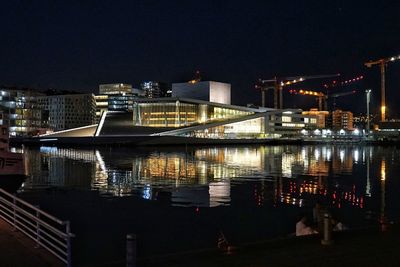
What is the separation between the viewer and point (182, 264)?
8328 mm

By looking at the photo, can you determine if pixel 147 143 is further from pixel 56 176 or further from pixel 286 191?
pixel 286 191

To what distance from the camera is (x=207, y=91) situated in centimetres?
13925

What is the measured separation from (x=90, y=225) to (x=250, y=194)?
9.73 meters

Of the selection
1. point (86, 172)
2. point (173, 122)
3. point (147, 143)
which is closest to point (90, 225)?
point (86, 172)

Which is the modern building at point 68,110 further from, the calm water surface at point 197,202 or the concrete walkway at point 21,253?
the concrete walkway at point 21,253

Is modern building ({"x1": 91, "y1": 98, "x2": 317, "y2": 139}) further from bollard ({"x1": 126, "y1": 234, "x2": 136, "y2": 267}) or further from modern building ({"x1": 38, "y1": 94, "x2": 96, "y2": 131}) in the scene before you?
bollard ({"x1": 126, "y1": 234, "x2": 136, "y2": 267})

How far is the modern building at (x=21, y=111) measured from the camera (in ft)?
425

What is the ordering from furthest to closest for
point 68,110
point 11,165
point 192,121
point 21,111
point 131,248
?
point 68,110
point 21,111
point 192,121
point 11,165
point 131,248

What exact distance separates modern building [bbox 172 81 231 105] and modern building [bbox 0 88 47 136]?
4223 centimetres

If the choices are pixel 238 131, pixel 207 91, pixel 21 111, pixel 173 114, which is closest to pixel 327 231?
pixel 173 114

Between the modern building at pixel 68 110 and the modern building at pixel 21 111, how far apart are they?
650 inches

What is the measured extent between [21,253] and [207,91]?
131 meters

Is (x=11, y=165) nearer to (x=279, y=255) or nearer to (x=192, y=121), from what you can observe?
(x=279, y=255)

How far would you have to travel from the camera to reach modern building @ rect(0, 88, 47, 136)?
130 metres
